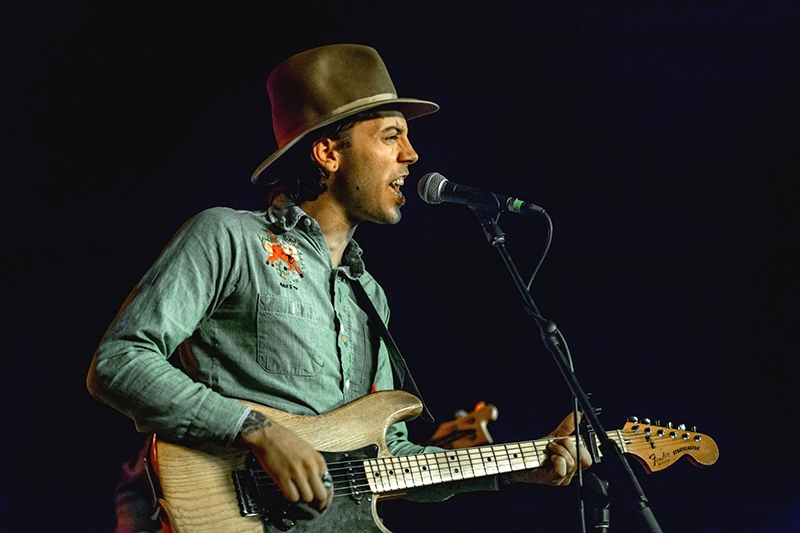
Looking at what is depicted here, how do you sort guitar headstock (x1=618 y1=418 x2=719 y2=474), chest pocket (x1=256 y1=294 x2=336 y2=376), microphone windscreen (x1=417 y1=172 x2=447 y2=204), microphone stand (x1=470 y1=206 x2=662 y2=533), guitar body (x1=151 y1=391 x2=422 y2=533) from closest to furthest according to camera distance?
guitar body (x1=151 y1=391 x2=422 y2=533) < microphone stand (x1=470 y1=206 x2=662 y2=533) < chest pocket (x1=256 y1=294 x2=336 y2=376) < microphone windscreen (x1=417 y1=172 x2=447 y2=204) < guitar headstock (x1=618 y1=418 x2=719 y2=474)

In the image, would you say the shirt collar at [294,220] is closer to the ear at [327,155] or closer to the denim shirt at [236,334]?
the denim shirt at [236,334]

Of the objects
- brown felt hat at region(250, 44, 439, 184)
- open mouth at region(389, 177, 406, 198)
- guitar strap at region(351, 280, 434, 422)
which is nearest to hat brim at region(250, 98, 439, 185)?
brown felt hat at region(250, 44, 439, 184)

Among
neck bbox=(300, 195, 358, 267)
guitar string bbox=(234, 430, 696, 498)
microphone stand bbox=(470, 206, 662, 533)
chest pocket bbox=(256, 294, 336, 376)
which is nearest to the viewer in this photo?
microphone stand bbox=(470, 206, 662, 533)

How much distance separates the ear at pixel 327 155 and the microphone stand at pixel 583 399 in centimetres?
68

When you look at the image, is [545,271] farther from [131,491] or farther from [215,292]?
[131,491]

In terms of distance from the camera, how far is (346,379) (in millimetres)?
2371

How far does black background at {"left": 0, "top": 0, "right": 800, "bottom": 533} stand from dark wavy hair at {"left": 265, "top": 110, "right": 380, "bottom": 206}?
63 cm

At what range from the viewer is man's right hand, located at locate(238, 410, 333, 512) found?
5.86 ft

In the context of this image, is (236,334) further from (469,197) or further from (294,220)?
(469,197)

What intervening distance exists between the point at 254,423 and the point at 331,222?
1.01 meters

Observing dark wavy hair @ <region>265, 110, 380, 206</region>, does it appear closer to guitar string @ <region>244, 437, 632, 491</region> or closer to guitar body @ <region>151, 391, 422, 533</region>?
guitar body @ <region>151, 391, 422, 533</region>

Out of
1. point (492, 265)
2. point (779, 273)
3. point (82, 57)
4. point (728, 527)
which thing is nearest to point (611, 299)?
point (492, 265)

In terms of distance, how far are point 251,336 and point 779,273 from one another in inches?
111

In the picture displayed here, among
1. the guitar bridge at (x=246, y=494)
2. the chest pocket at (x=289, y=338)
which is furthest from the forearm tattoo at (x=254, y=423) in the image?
the chest pocket at (x=289, y=338)
